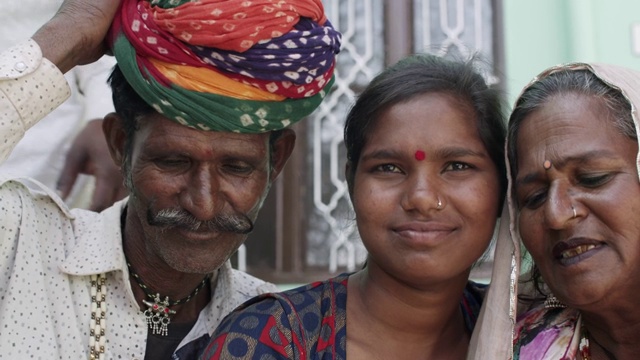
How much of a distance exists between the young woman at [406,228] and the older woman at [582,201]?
0.49ft

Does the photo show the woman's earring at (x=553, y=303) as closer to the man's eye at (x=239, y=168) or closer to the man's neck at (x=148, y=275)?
the man's eye at (x=239, y=168)

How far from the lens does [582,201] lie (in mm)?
2205

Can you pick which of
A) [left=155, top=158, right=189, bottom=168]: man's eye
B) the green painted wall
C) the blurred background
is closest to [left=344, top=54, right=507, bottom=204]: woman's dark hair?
[left=155, top=158, right=189, bottom=168]: man's eye

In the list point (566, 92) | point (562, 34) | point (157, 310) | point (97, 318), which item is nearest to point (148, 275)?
point (157, 310)

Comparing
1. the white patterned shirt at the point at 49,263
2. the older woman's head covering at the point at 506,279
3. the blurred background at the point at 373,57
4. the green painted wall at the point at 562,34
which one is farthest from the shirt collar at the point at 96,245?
the green painted wall at the point at 562,34

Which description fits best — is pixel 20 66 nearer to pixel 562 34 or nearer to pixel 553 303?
pixel 553 303

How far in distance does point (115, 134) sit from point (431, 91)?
1.09 metres

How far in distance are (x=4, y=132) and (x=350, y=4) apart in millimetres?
3065

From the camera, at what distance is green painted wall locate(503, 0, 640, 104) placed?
194 inches

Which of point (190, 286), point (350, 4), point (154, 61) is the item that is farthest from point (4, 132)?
point (350, 4)

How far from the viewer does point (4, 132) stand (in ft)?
7.50

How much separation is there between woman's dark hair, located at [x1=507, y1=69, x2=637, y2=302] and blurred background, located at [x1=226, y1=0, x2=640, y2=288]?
2.36 metres

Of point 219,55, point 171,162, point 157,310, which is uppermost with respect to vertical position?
point 219,55

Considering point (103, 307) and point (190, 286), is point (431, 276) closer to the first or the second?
point (190, 286)
